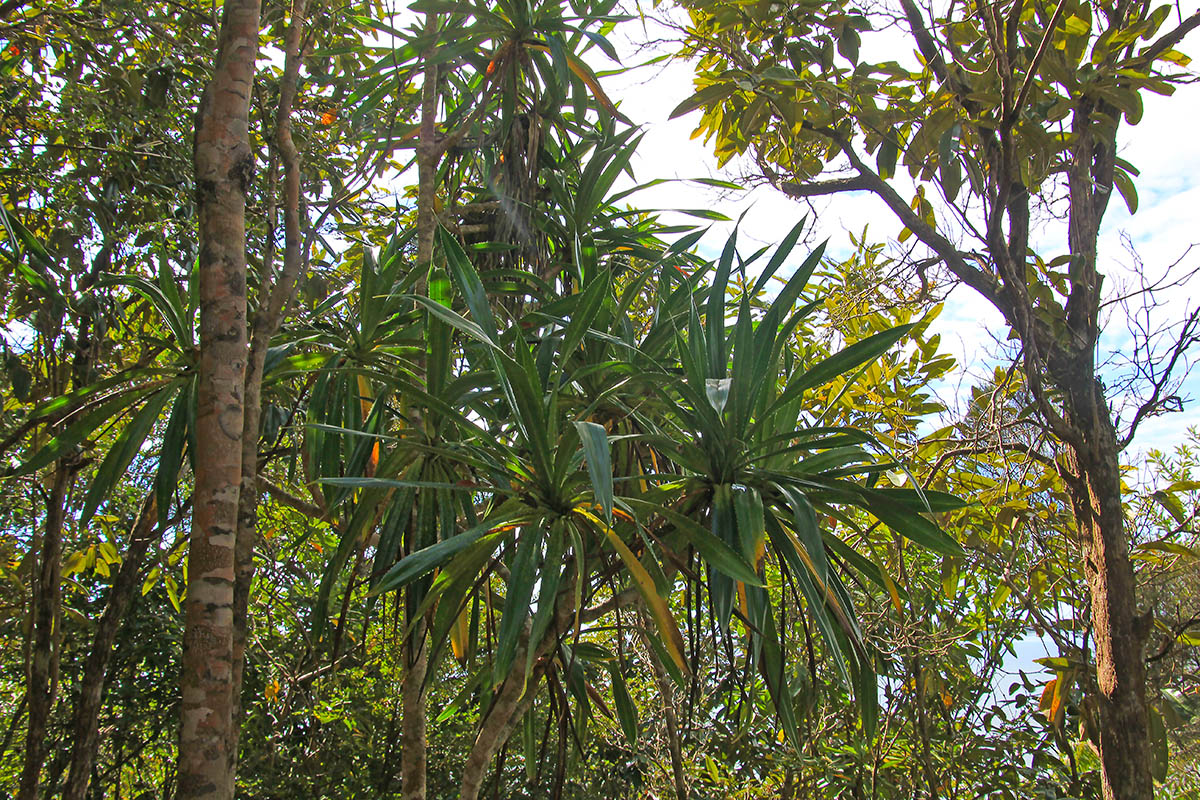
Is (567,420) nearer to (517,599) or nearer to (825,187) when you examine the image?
(517,599)

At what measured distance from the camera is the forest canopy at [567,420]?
59.3 inches

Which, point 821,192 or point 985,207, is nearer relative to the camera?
point 985,207

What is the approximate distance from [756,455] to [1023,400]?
98 centimetres

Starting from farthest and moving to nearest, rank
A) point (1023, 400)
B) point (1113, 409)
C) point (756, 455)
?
point (1023, 400) < point (1113, 409) < point (756, 455)

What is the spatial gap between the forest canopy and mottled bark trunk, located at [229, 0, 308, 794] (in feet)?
0.03

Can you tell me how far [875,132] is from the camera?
2.24m

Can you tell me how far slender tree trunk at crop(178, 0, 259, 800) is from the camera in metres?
1.22

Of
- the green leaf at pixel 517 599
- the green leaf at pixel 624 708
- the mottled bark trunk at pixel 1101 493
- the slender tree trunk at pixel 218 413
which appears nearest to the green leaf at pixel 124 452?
the slender tree trunk at pixel 218 413

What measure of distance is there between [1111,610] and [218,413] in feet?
6.34

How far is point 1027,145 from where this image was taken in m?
2.09

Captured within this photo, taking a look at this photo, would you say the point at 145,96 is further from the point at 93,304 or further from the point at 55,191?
the point at 93,304

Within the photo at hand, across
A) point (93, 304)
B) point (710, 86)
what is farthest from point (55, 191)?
point (710, 86)

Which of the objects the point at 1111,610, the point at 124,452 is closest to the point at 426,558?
the point at 124,452

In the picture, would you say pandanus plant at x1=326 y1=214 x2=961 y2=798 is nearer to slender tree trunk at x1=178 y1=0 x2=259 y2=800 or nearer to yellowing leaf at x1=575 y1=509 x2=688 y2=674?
yellowing leaf at x1=575 y1=509 x2=688 y2=674
